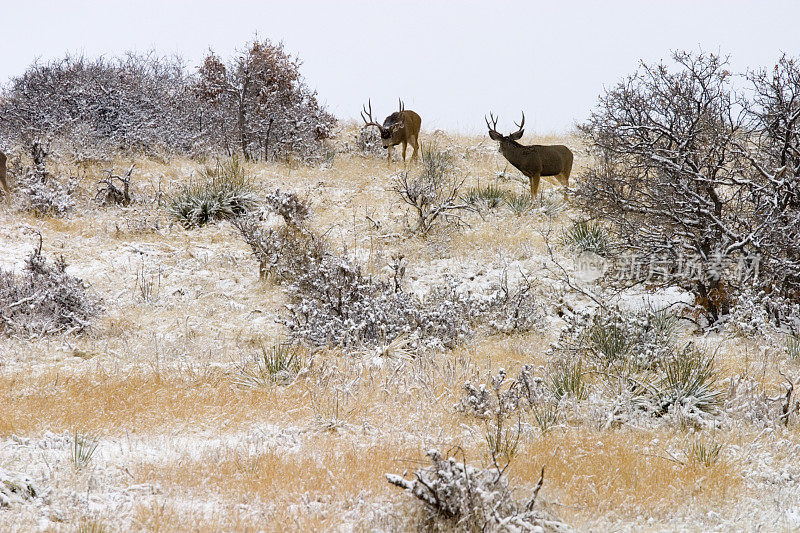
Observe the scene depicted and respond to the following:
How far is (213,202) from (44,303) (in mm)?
4376

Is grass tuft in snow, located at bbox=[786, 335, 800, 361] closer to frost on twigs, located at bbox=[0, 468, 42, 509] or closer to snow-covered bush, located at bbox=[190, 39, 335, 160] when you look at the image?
frost on twigs, located at bbox=[0, 468, 42, 509]

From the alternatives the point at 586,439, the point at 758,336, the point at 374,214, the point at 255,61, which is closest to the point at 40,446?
the point at 586,439

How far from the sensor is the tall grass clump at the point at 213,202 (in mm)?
10906

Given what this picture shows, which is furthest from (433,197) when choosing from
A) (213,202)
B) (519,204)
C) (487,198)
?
(213,202)

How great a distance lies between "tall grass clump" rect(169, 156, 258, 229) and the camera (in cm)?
1091

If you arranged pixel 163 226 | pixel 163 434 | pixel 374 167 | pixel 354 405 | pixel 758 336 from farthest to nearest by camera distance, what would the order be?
pixel 374 167 → pixel 163 226 → pixel 758 336 → pixel 354 405 → pixel 163 434

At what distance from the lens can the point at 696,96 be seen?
25.0 feet

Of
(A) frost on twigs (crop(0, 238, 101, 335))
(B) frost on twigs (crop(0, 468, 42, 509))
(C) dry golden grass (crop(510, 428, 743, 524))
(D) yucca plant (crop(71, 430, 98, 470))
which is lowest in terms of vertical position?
(C) dry golden grass (crop(510, 428, 743, 524))

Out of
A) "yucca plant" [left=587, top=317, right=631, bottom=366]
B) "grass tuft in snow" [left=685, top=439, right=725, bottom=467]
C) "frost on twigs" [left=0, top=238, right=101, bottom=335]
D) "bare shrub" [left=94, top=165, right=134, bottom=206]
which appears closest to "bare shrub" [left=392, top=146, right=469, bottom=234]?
"yucca plant" [left=587, top=317, right=631, bottom=366]

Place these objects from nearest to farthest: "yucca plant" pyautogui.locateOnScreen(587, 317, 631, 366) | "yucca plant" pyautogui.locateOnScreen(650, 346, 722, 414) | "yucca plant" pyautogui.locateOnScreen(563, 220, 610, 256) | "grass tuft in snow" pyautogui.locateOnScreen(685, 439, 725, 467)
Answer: "grass tuft in snow" pyautogui.locateOnScreen(685, 439, 725, 467)
"yucca plant" pyautogui.locateOnScreen(650, 346, 722, 414)
"yucca plant" pyautogui.locateOnScreen(587, 317, 631, 366)
"yucca plant" pyautogui.locateOnScreen(563, 220, 610, 256)

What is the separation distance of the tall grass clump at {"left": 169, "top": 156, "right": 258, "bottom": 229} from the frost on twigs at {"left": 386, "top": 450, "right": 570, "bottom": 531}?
8089 mm

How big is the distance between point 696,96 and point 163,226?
8.01 m

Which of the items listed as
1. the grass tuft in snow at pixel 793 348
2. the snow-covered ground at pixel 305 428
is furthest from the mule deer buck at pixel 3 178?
the grass tuft in snow at pixel 793 348

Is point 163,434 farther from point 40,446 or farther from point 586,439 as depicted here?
point 586,439
